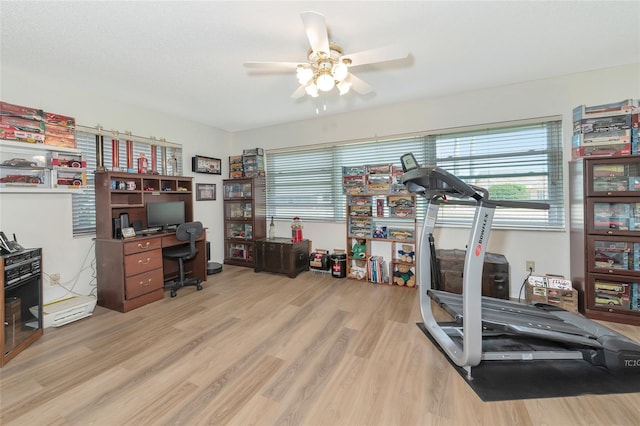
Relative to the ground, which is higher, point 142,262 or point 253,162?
point 253,162

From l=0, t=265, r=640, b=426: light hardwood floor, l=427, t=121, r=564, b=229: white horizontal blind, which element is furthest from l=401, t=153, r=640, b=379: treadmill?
l=427, t=121, r=564, b=229: white horizontal blind

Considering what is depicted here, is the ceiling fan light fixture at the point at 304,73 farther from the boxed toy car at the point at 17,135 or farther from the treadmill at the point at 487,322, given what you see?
the boxed toy car at the point at 17,135

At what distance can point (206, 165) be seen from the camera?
4746 mm

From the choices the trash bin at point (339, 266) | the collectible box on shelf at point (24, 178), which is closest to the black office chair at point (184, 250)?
the collectible box on shelf at point (24, 178)

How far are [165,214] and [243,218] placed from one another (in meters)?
1.41

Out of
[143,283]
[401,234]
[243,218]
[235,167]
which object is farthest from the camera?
[235,167]

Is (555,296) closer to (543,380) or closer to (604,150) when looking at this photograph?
(543,380)

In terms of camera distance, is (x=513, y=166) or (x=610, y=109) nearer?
(x=610, y=109)


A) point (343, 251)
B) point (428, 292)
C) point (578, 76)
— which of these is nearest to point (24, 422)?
point (428, 292)

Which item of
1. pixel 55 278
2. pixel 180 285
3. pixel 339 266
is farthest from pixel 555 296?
pixel 55 278

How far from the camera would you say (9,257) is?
2156 millimetres

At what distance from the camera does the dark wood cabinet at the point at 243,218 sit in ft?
15.7

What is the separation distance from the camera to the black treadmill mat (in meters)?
1.68

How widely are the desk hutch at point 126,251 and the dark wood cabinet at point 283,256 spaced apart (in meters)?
1.38
